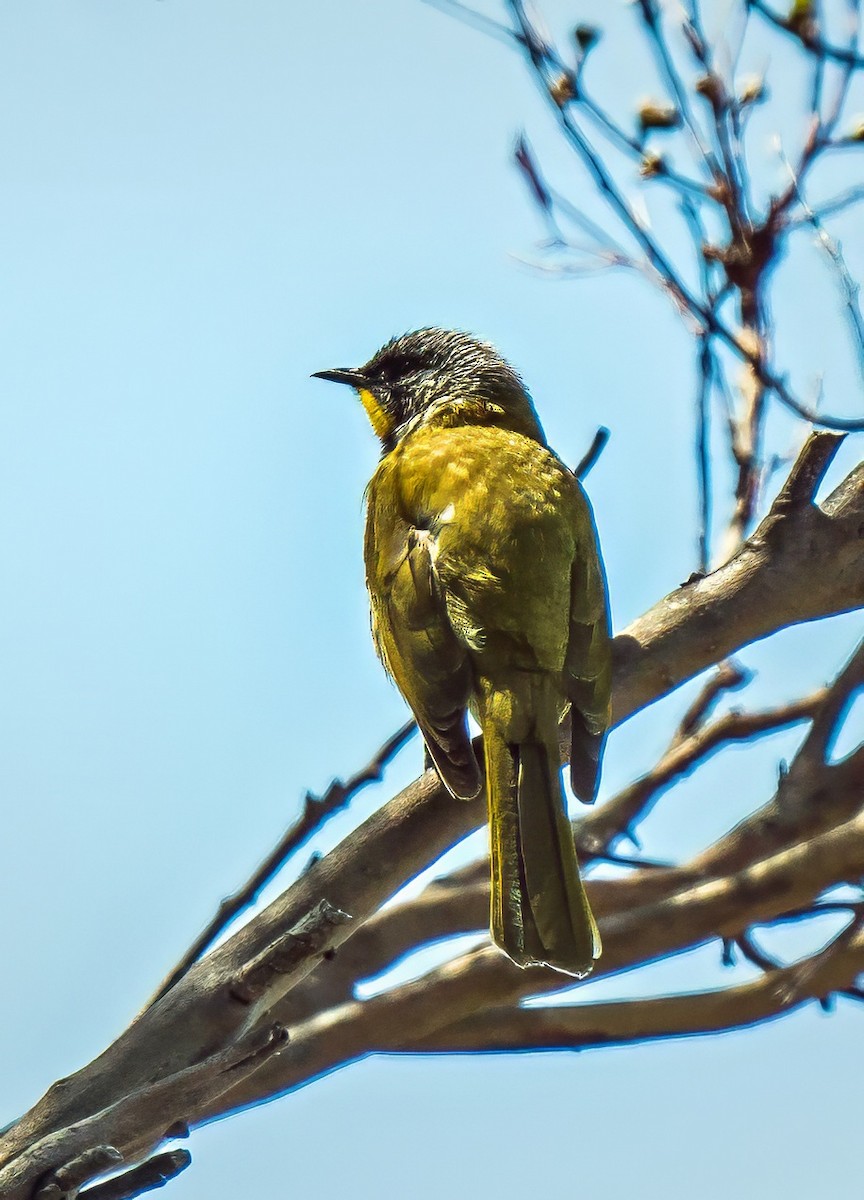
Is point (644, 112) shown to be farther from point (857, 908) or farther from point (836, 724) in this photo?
point (857, 908)

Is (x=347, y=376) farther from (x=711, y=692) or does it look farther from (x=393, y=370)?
(x=711, y=692)

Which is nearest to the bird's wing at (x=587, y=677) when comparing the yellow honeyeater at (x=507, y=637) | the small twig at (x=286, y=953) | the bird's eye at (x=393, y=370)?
the yellow honeyeater at (x=507, y=637)

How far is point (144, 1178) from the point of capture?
2529 millimetres

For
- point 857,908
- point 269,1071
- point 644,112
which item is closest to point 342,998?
point 269,1071

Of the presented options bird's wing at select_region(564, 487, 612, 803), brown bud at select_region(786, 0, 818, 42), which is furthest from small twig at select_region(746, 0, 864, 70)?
bird's wing at select_region(564, 487, 612, 803)

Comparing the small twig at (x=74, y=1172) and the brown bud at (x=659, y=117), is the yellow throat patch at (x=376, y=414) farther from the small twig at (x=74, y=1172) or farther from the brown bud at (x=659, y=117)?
the small twig at (x=74, y=1172)

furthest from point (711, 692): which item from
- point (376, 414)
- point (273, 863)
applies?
point (376, 414)

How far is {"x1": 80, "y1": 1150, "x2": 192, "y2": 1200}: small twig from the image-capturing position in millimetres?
2486

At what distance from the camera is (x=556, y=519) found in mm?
4402

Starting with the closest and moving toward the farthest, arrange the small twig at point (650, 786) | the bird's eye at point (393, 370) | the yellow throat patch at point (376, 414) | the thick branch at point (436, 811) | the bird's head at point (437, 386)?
the thick branch at point (436, 811), the small twig at point (650, 786), the bird's head at point (437, 386), the yellow throat patch at point (376, 414), the bird's eye at point (393, 370)

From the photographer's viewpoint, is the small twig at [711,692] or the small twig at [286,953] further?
the small twig at [711,692]

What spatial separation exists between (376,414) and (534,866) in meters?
3.16

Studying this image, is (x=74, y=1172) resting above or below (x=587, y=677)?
below

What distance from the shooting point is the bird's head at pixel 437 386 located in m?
5.70
